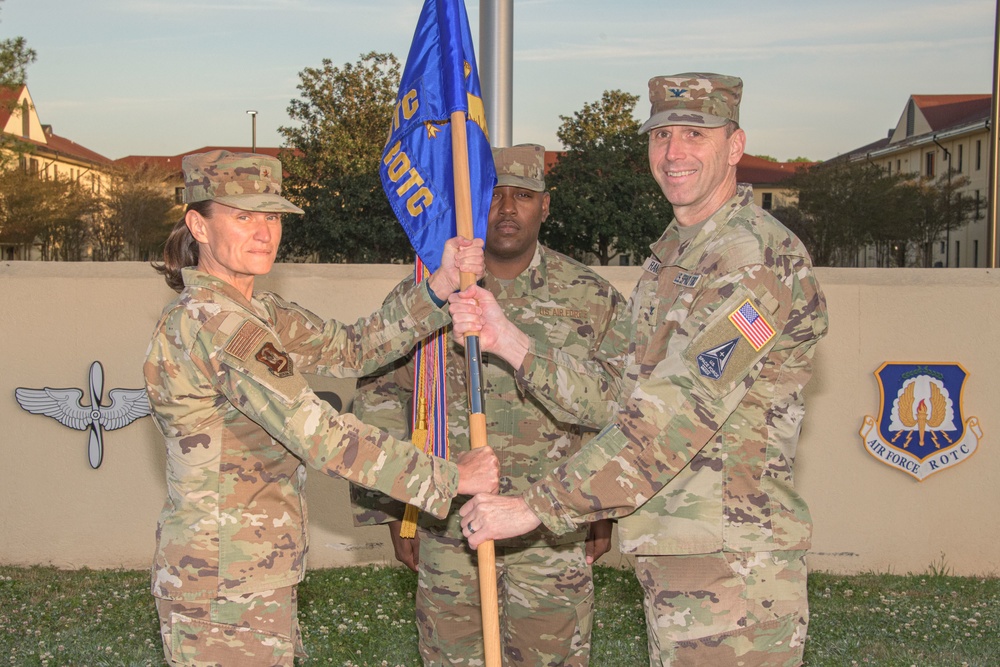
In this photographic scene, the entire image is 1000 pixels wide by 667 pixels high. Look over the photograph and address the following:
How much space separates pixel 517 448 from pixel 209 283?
1580mm

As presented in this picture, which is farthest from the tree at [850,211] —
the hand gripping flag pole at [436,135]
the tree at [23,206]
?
the hand gripping flag pole at [436,135]

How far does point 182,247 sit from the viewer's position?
2934 mm

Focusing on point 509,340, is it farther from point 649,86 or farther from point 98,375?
point 98,375

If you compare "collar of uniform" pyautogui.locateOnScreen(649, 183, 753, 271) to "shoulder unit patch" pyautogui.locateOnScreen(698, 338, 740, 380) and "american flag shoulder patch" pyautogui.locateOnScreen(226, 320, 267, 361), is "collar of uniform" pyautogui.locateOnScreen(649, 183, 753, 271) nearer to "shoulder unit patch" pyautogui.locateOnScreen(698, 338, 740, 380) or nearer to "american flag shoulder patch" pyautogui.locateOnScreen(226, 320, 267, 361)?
"shoulder unit patch" pyautogui.locateOnScreen(698, 338, 740, 380)

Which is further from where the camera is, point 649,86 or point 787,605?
point 649,86

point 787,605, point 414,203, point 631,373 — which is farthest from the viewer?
point 414,203

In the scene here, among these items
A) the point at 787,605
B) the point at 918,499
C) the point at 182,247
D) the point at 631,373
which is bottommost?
the point at 918,499

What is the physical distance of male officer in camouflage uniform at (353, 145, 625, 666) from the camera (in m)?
3.85

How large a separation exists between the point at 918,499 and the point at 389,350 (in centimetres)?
454

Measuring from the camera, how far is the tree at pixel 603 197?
2373 cm

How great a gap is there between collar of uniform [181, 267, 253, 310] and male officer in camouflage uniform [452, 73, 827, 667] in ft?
3.10

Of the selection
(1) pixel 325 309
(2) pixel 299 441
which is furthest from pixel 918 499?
(2) pixel 299 441

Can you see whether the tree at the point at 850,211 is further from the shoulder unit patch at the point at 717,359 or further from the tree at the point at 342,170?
the shoulder unit patch at the point at 717,359

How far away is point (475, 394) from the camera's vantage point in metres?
3.14
